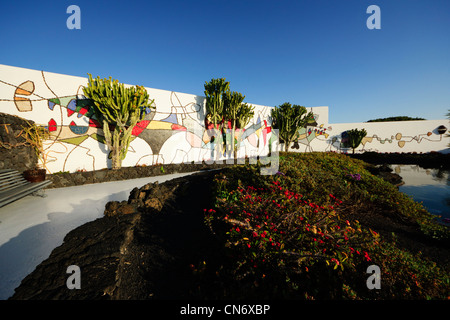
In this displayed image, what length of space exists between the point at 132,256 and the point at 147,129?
705cm

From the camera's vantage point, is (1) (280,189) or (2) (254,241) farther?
(1) (280,189)

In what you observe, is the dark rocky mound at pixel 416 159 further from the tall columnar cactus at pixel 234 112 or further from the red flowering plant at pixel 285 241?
the red flowering plant at pixel 285 241

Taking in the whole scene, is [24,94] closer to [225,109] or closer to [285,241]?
[225,109]

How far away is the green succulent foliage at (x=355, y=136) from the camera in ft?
46.3

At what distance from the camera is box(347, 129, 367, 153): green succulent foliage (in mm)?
14125

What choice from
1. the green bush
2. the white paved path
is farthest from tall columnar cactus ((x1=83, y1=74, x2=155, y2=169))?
the green bush

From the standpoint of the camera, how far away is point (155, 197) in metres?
3.59

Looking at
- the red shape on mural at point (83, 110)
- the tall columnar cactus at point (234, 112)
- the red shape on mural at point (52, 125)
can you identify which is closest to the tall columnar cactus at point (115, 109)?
the red shape on mural at point (83, 110)

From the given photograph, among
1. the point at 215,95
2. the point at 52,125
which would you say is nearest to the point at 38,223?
the point at 52,125

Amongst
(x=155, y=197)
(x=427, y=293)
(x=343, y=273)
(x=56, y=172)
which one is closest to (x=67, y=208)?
(x=155, y=197)

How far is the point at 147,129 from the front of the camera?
26.5 feet

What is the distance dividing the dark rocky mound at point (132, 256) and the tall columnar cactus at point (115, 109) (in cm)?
457

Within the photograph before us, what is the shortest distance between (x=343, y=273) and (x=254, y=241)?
100cm

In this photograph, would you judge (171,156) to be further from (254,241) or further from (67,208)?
(254,241)
